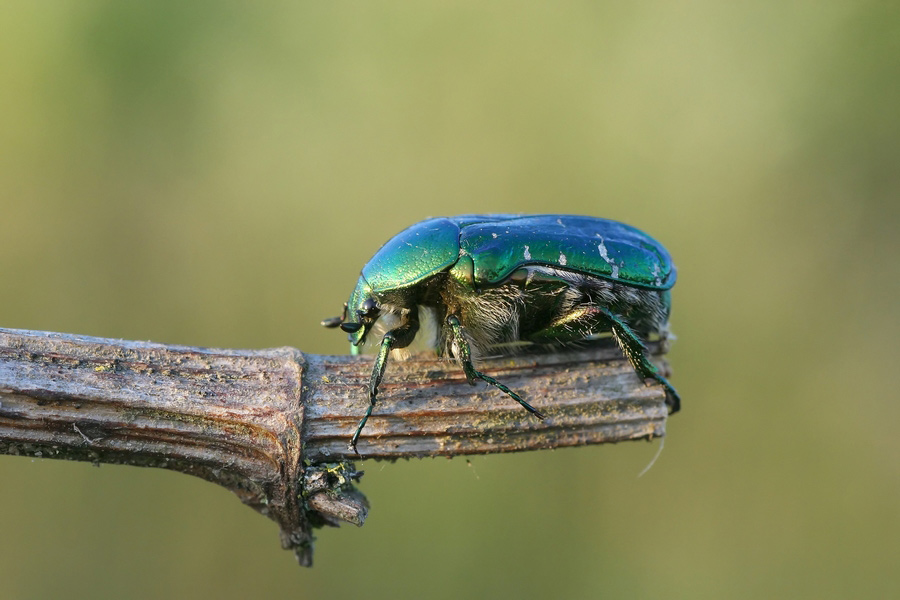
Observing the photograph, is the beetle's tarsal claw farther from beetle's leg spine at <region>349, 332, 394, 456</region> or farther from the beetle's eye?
beetle's leg spine at <region>349, 332, 394, 456</region>

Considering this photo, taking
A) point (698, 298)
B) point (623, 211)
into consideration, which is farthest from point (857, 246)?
point (623, 211)

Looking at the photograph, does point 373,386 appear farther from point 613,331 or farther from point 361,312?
point 613,331

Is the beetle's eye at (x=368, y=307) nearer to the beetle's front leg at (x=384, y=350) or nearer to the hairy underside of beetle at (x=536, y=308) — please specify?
the beetle's front leg at (x=384, y=350)

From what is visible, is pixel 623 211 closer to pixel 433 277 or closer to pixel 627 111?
pixel 627 111

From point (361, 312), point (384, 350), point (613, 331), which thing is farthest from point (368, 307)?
point (613, 331)

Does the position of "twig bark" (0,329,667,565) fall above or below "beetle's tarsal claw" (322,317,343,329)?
below

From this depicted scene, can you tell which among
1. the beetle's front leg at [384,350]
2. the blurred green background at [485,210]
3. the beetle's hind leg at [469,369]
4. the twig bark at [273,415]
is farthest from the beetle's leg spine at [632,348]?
the blurred green background at [485,210]

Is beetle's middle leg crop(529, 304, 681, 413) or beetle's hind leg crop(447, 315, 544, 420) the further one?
beetle's middle leg crop(529, 304, 681, 413)

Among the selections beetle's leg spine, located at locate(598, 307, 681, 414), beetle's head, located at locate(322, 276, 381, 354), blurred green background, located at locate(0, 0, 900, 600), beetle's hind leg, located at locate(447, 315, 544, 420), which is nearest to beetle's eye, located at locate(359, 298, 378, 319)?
beetle's head, located at locate(322, 276, 381, 354)

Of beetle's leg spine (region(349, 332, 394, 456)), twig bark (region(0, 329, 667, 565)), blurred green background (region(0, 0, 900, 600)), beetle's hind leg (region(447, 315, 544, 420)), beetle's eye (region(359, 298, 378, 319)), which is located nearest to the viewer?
twig bark (region(0, 329, 667, 565))
